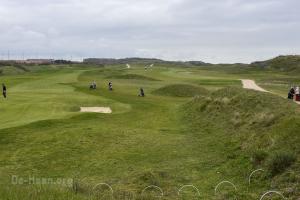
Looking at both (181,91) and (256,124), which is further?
(181,91)

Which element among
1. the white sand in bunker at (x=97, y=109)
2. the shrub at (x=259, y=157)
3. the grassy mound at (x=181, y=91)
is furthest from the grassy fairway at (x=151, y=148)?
the grassy mound at (x=181, y=91)

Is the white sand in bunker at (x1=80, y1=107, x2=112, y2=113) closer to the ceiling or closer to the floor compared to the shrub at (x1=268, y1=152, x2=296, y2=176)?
closer to the floor

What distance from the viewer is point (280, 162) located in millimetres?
15109

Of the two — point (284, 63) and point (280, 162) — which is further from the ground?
point (284, 63)

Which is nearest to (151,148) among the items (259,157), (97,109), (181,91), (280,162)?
(259,157)

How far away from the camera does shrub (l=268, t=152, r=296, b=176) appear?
14969 mm

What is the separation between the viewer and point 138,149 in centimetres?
2314

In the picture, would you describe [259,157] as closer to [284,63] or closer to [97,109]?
[97,109]

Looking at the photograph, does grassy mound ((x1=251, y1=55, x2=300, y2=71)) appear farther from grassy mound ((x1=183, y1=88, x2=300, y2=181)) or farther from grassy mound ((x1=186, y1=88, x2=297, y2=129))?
grassy mound ((x1=183, y1=88, x2=300, y2=181))

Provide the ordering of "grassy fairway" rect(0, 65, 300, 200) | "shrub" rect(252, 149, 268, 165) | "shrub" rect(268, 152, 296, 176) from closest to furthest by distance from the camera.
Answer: "grassy fairway" rect(0, 65, 300, 200)
"shrub" rect(268, 152, 296, 176)
"shrub" rect(252, 149, 268, 165)

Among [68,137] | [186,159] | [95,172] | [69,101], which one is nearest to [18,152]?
[68,137]

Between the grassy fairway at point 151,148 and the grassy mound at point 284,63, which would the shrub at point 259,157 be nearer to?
the grassy fairway at point 151,148

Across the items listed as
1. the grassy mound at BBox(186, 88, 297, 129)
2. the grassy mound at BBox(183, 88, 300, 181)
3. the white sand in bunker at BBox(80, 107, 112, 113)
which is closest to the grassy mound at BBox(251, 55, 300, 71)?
the white sand in bunker at BBox(80, 107, 112, 113)

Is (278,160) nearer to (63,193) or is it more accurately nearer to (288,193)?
(288,193)
